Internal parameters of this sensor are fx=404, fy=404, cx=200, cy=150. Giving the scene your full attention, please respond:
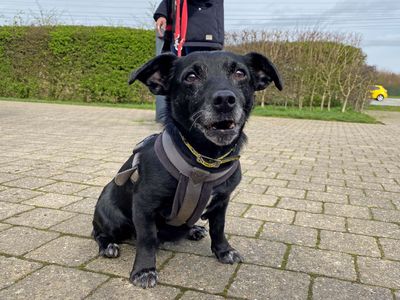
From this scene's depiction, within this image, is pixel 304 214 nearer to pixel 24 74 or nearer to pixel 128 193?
pixel 128 193

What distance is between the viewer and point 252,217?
3.43m

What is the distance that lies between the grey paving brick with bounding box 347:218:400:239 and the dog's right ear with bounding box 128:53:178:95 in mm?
1901

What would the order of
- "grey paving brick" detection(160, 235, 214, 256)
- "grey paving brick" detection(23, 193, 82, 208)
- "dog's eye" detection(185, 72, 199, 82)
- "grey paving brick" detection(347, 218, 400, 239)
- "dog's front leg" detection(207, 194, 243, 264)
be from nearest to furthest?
"dog's eye" detection(185, 72, 199, 82), "dog's front leg" detection(207, 194, 243, 264), "grey paving brick" detection(160, 235, 214, 256), "grey paving brick" detection(347, 218, 400, 239), "grey paving brick" detection(23, 193, 82, 208)

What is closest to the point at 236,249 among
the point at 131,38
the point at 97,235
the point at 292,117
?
the point at 97,235

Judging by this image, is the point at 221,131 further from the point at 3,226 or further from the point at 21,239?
the point at 3,226

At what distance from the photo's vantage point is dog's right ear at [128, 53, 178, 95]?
94.4 inches

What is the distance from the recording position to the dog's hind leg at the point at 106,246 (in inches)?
99.1

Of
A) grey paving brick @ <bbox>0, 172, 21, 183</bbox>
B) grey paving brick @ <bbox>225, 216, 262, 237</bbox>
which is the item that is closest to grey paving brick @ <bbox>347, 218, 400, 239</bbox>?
grey paving brick @ <bbox>225, 216, 262, 237</bbox>

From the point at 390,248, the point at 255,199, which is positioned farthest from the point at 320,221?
the point at 255,199

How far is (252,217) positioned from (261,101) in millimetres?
15682

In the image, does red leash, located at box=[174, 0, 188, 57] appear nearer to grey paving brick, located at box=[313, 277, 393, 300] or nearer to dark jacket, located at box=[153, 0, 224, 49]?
dark jacket, located at box=[153, 0, 224, 49]

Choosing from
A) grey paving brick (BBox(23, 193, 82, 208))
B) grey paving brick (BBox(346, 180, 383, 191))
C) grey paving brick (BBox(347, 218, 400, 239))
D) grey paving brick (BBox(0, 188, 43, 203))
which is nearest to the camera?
grey paving brick (BBox(347, 218, 400, 239))

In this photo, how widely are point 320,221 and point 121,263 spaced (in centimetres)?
177

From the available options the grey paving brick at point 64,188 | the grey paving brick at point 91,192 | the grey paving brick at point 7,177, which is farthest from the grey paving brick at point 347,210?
the grey paving brick at point 7,177
